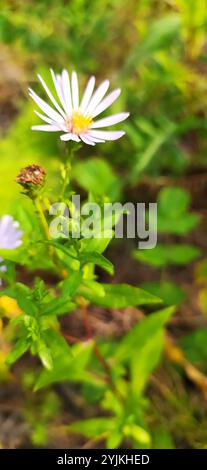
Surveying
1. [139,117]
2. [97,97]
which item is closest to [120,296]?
[97,97]

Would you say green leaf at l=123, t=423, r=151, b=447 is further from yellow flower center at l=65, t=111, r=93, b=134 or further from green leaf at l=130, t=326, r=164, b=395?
yellow flower center at l=65, t=111, r=93, b=134

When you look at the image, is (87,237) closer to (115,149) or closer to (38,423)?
(38,423)

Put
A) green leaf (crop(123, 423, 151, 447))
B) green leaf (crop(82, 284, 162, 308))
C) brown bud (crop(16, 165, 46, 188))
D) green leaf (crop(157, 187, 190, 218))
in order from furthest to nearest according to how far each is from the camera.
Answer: green leaf (crop(157, 187, 190, 218)) → green leaf (crop(123, 423, 151, 447)) → green leaf (crop(82, 284, 162, 308)) → brown bud (crop(16, 165, 46, 188))

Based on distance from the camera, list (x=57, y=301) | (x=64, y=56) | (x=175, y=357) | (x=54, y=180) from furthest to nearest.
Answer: (x=64, y=56), (x=54, y=180), (x=175, y=357), (x=57, y=301)

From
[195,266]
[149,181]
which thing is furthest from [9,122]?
[195,266]

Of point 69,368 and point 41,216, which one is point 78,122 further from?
point 69,368

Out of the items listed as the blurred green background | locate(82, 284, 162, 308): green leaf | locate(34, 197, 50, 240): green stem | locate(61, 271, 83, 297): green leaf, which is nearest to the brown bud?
locate(34, 197, 50, 240): green stem
